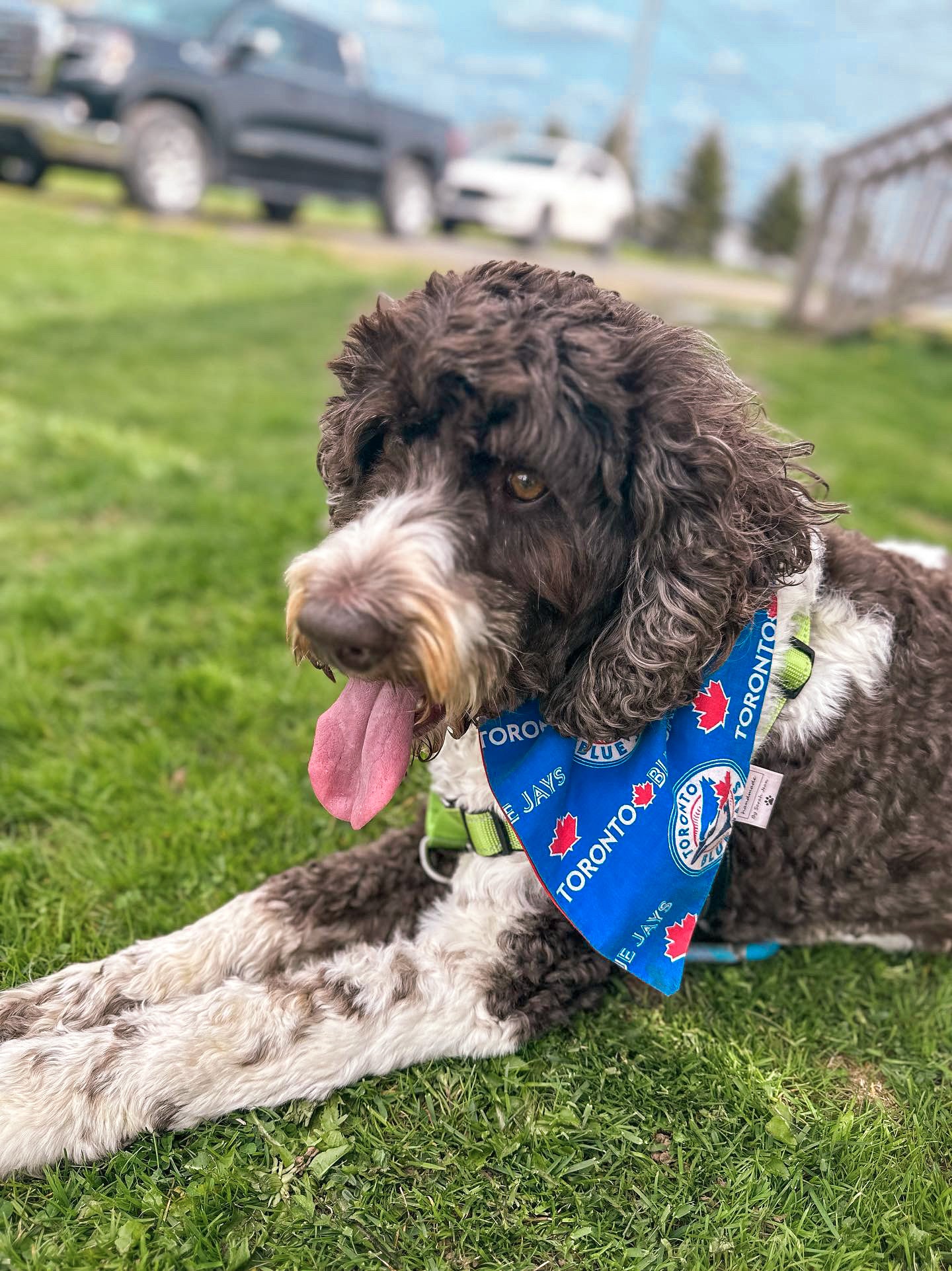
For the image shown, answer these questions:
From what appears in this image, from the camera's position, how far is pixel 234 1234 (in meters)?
2.06

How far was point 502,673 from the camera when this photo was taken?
7.52ft

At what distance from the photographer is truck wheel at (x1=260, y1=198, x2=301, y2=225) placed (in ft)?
52.0

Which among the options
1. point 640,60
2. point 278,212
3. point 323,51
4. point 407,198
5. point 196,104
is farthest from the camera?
point 640,60

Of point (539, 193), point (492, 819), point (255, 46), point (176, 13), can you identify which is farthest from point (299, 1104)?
point (539, 193)

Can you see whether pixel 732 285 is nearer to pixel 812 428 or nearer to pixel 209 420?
pixel 812 428

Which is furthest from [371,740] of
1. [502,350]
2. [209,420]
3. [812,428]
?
[812,428]

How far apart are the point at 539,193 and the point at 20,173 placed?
10728mm

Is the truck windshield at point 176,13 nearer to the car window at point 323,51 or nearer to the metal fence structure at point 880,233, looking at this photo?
the car window at point 323,51

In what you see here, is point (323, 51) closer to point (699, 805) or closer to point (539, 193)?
point (539, 193)

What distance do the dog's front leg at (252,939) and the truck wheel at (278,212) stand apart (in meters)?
15.4

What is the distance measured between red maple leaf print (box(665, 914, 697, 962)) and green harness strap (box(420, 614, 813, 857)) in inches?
18.0

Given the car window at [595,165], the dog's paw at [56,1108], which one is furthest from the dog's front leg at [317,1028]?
the car window at [595,165]

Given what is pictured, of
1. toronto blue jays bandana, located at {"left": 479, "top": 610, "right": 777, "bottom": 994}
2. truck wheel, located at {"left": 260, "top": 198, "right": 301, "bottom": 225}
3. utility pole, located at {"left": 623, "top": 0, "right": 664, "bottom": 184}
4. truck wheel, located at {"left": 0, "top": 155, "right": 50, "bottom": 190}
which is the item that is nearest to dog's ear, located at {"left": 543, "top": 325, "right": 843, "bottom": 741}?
toronto blue jays bandana, located at {"left": 479, "top": 610, "right": 777, "bottom": 994}

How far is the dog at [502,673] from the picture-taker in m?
Answer: 2.12
